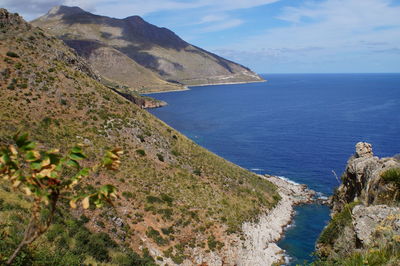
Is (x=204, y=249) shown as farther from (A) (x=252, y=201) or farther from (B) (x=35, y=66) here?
(B) (x=35, y=66)

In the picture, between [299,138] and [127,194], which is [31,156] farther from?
[299,138]

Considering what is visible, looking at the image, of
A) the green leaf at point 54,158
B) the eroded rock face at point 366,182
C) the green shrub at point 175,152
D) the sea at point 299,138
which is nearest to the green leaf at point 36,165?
the green leaf at point 54,158

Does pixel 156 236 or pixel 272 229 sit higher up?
pixel 156 236

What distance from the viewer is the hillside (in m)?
35.1

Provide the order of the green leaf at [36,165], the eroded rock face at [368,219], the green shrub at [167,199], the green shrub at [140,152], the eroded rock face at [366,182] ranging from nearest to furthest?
the green leaf at [36,165], the eroded rock face at [368,219], the eroded rock face at [366,182], the green shrub at [167,199], the green shrub at [140,152]

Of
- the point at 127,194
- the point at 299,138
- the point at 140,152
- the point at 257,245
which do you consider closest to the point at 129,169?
the point at 140,152

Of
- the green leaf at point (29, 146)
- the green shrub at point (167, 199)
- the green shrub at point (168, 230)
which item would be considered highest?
the green leaf at point (29, 146)

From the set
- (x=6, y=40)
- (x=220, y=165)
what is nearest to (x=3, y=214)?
(x=220, y=165)

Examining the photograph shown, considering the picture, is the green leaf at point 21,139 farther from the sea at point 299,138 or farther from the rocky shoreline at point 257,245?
the sea at point 299,138

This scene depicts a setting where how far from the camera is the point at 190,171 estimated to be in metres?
52.6

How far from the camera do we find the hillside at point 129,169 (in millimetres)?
35062

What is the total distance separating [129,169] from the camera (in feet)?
148

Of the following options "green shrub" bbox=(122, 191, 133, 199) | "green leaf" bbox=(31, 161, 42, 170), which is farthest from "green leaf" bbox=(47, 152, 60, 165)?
"green shrub" bbox=(122, 191, 133, 199)

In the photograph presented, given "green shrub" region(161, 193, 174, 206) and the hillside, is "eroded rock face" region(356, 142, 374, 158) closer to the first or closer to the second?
the hillside
